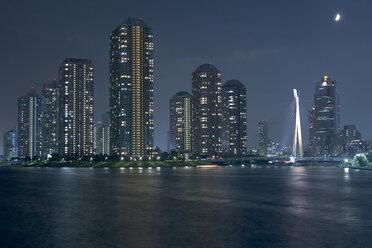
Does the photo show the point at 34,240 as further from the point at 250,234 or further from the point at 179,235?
the point at 250,234

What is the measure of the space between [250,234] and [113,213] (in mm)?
18786

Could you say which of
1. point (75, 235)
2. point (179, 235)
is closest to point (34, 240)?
point (75, 235)

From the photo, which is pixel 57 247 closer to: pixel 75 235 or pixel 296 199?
pixel 75 235

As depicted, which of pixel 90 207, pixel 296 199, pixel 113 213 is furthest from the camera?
→ pixel 296 199

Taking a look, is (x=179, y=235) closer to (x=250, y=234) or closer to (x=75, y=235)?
(x=250, y=234)

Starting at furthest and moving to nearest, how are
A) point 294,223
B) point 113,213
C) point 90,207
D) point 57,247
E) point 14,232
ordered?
point 90,207 → point 113,213 → point 294,223 → point 14,232 → point 57,247

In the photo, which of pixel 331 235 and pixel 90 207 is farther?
pixel 90 207

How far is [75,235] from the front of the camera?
3572 centimetres

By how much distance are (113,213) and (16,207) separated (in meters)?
15.7

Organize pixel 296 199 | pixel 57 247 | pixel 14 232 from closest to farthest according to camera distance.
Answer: pixel 57 247, pixel 14 232, pixel 296 199

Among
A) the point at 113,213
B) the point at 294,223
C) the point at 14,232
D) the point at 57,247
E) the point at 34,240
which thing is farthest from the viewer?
the point at 113,213

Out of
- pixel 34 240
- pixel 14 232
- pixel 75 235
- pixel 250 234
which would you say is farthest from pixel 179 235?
pixel 14 232

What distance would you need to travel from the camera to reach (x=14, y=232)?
37.7m

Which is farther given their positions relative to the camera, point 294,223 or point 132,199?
point 132,199
